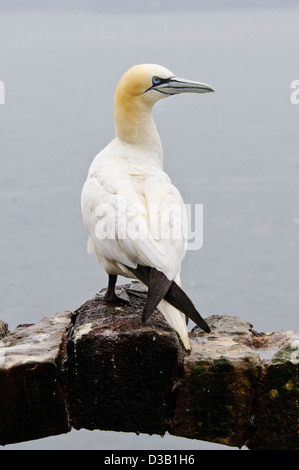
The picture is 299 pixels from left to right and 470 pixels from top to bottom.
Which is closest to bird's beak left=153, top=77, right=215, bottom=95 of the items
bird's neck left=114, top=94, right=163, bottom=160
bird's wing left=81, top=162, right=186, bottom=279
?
A: bird's neck left=114, top=94, right=163, bottom=160

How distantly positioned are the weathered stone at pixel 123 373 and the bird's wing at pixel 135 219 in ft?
1.51

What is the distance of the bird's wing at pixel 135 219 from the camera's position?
5320 mm

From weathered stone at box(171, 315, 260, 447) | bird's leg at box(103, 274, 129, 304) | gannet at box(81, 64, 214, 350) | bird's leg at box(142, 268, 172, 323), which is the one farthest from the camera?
bird's leg at box(103, 274, 129, 304)

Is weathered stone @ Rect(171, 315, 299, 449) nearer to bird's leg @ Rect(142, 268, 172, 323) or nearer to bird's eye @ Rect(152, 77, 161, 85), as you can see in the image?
bird's leg @ Rect(142, 268, 172, 323)

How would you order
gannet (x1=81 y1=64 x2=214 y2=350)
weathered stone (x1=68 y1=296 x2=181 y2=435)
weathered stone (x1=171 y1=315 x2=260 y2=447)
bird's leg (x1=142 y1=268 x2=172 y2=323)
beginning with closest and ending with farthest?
bird's leg (x1=142 y1=268 x2=172 y2=323), gannet (x1=81 y1=64 x2=214 y2=350), weathered stone (x1=68 y1=296 x2=181 y2=435), weathered stone (x1=171 y1=315 x2=260 y2=447)

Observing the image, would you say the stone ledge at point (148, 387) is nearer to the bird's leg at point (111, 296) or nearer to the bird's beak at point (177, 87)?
the bird's leg at point (111, 296)

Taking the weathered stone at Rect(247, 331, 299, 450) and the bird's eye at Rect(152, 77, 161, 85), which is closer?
the weathered stone at Rect(247, 331, 299, 450)

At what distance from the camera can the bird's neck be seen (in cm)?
619

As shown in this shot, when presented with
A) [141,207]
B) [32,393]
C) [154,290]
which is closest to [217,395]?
[154,290]

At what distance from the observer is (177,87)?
618cm

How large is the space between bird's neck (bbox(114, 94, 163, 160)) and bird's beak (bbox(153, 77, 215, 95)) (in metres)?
0.19

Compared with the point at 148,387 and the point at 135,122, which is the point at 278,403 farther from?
the point at 135,122

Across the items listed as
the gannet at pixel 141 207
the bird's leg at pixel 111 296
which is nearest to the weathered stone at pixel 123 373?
the gannet at pixel 141 207

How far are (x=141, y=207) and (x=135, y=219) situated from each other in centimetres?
18
